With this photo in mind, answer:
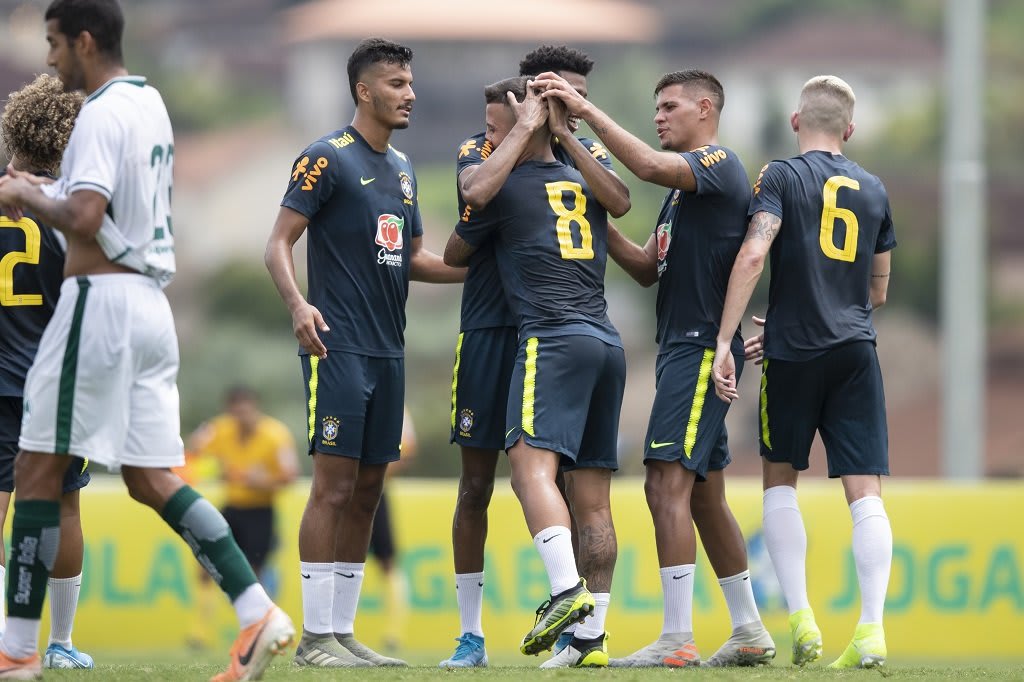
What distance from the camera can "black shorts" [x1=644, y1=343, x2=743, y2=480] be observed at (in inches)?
282

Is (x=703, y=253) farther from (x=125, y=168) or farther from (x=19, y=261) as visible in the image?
(x=19, y=261)

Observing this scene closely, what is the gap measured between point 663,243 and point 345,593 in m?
2.30

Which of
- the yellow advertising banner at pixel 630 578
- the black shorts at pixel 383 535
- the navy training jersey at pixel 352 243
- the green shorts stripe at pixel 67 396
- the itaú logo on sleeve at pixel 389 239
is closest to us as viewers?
the green shorts stripe at pixel 67 396

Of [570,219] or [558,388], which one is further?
[570,219]

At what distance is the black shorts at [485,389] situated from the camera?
24.7 feet

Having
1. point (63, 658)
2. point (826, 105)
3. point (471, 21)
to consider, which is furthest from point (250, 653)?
point (471, 21)

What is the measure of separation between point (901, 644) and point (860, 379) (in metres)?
4.69

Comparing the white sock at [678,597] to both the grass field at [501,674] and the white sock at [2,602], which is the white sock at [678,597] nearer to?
the grass field at [501,674]

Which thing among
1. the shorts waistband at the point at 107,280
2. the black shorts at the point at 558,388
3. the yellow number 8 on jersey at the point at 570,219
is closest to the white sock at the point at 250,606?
the shorts waistband at the point at 107,280

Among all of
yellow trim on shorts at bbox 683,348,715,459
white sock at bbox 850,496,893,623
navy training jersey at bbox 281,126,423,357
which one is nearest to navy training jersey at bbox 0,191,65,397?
navy training jersey at bbox 281,126,423,357

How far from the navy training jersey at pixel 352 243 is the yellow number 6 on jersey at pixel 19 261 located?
1.17 metres

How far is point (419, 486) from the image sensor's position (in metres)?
12.1

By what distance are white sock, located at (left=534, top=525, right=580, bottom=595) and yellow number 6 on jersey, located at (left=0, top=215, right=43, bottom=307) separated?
8.52ft

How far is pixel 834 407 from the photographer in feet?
24.2
